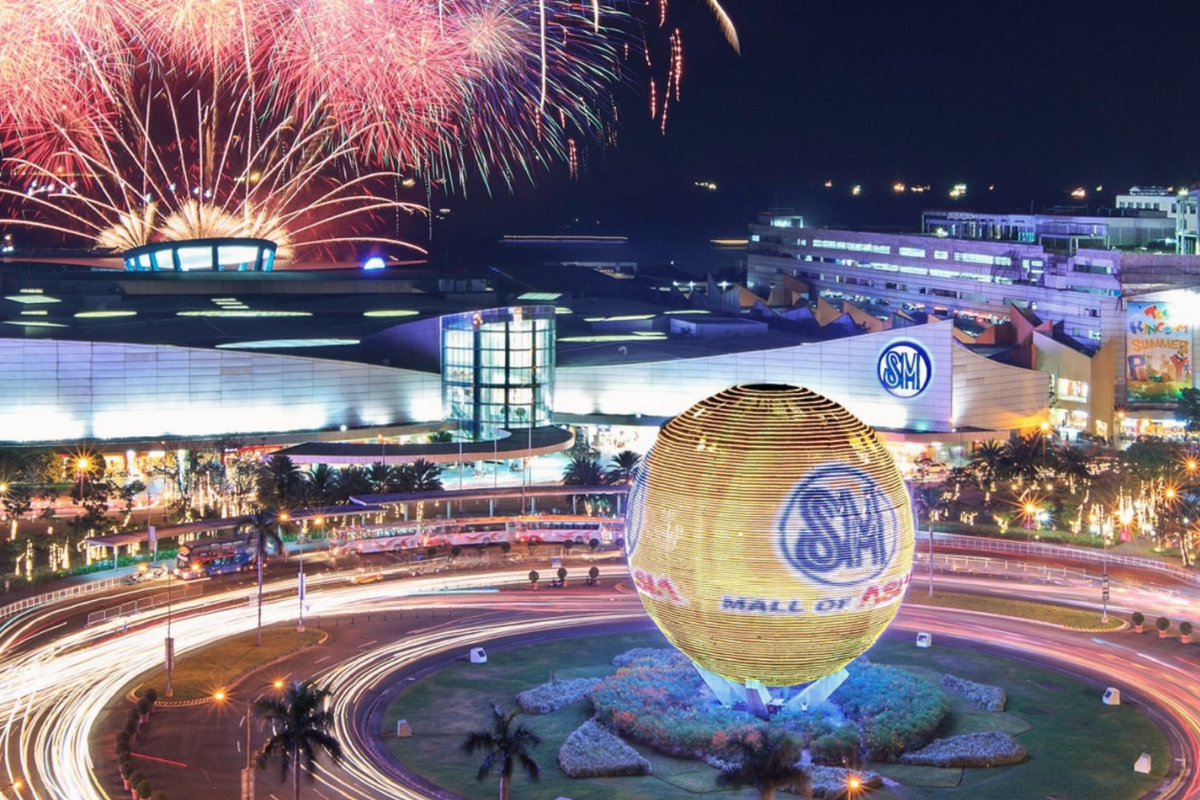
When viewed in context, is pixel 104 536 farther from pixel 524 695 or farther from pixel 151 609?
pixel 524 695

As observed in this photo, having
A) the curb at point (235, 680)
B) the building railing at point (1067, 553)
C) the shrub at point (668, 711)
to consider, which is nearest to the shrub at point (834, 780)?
the shrub at point (668, 711)

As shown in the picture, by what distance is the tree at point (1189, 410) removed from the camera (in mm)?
103062

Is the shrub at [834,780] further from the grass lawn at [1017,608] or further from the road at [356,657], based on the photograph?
the grass lawn at [1017,608]

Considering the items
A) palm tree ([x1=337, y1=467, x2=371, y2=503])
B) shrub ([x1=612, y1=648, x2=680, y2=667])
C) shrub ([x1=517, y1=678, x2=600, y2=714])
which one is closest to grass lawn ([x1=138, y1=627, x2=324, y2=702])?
shrub ([x1=517, y1=678, x2=600, y2=714])

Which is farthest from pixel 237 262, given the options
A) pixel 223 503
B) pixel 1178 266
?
pixel 1178 266

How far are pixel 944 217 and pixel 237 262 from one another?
84.6m

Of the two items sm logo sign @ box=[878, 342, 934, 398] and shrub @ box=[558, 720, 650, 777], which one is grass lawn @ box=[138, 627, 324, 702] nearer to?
shrub @ box=[558, 720, 650, 777]

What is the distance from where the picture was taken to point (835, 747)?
4419 centimetres

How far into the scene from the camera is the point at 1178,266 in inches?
4601

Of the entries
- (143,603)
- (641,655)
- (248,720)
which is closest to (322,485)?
(143,603)

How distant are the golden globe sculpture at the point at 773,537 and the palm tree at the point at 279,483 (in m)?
35.4

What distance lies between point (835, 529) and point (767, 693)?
5.60 metres

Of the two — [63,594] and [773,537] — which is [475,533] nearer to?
[63,594]

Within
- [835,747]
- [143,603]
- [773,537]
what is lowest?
[835,747]
